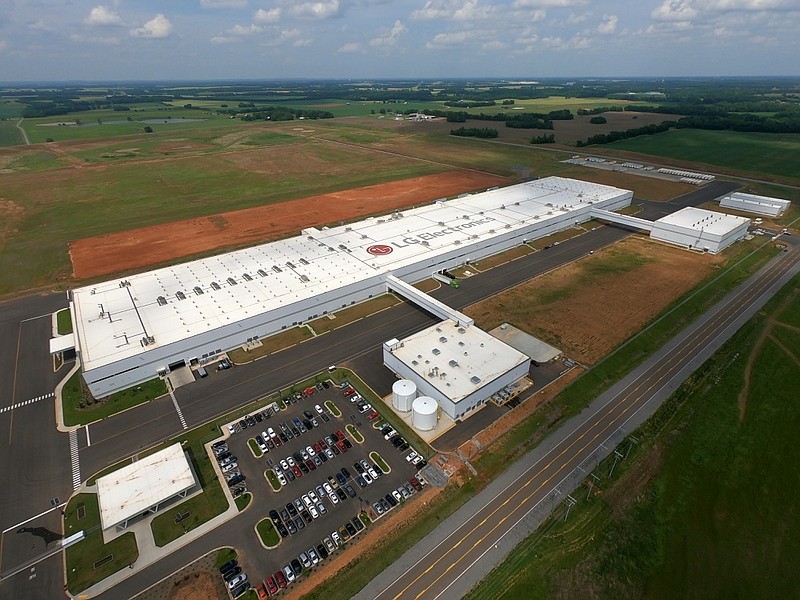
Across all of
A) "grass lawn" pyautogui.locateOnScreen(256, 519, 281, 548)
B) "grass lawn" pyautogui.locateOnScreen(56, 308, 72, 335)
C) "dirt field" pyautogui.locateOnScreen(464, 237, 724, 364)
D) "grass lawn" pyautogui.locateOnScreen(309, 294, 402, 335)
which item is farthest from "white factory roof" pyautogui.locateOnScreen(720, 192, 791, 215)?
"grass lawn" pyautogui.locateOnScreen(56, 308, 72, 335)

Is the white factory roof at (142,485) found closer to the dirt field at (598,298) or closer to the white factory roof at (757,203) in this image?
the dirt field at (598,298)

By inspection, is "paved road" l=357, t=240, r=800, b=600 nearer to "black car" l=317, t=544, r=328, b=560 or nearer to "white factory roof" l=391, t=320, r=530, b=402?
"black car" l=317, t=544, r=328, b=560

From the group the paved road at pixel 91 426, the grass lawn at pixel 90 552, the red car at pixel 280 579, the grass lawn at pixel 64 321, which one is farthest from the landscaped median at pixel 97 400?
the red car at pixel 280 579

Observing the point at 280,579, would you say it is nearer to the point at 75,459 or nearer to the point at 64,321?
the point at 75,459

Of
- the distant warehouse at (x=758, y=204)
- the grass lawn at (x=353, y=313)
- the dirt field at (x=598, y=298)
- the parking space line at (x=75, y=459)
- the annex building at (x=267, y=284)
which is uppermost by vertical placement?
the annex building at (x=267, y=284)

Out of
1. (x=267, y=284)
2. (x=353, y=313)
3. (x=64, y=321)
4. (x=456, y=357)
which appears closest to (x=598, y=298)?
(x=456, y=357)

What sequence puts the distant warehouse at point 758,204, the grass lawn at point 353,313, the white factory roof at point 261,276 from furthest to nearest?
the distant warehouse at point 758,204
the grass lawn at point 353,313
the white factory roof at point 261,276

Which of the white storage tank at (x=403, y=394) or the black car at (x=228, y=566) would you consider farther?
the white storage tank at (x=403, y=394)

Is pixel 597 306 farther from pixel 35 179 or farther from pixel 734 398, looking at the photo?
pixel 35 179

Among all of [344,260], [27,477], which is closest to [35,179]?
[344,260]
